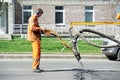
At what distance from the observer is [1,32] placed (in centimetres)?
3912

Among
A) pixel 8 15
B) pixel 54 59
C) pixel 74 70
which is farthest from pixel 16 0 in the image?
pixel 74 70

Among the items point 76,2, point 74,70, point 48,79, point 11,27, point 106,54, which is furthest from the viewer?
point 76,2

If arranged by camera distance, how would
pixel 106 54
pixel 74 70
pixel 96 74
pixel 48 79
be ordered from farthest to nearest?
pixel 106 54 → pixel 74 70 → pixel 96 74 → pixel 48 79

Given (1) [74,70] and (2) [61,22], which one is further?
(2) [61,22]

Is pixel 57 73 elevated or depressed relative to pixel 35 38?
depressed

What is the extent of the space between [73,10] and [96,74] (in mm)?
28063

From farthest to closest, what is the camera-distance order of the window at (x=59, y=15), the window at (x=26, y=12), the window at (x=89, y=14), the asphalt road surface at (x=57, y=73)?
the window at (x=89, y=14)
the window at (x=59, y=15)
the window at (x=26, y=12)
the asphalt road surface at (x=57, y=73)

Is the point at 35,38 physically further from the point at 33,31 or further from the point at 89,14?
the point at 89,14

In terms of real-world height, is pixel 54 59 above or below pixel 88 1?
below

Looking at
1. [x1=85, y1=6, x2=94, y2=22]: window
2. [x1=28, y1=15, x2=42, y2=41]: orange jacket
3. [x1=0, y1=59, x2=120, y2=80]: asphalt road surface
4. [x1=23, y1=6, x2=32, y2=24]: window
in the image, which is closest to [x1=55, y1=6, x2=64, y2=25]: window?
[x1=85, y1=6, x2=94, y2=22]: window

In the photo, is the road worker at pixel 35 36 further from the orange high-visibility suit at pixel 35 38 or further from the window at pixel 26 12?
the window at pixel 26 12

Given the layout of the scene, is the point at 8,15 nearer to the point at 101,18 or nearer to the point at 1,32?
the point at 1,32

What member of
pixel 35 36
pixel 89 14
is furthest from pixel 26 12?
pixel 35 36

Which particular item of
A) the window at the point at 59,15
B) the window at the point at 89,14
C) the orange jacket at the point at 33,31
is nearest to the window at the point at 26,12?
the window at the point at 59,15
